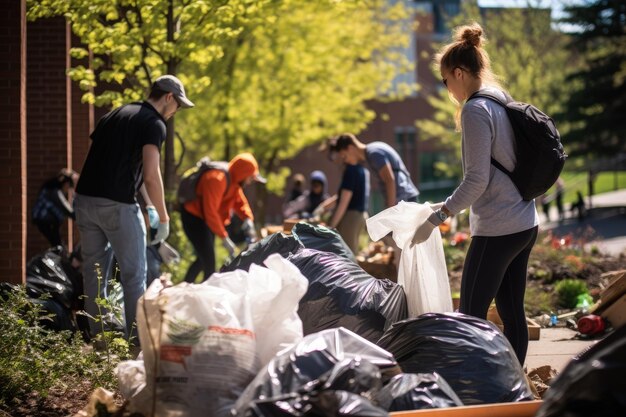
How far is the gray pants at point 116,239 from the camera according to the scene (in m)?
6.56

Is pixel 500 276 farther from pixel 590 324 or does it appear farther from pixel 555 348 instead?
pixel 590 324

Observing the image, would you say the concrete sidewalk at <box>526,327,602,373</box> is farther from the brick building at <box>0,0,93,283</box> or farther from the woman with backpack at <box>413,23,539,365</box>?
the brick building at <box>0,0,93,283</box>

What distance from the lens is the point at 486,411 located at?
3.81 metres

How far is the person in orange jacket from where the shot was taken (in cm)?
891

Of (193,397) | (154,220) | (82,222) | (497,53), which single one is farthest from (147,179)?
(497,53)

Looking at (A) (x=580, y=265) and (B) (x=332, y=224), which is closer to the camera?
(B) (x=332, y=224)

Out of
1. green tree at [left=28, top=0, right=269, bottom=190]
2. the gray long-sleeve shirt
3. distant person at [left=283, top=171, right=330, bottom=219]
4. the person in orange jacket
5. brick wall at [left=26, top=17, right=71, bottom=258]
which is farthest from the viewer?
distant person at [left=283, top=171, right=330, bottom=219]

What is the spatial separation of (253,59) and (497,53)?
22.9 metres

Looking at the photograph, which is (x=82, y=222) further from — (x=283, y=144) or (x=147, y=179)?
(x=283, y=144)

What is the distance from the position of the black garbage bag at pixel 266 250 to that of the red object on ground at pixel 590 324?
2.82 meters

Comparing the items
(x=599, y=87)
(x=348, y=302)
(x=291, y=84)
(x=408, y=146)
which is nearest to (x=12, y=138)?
(x=348, y=302)

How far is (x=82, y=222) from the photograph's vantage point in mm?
6703

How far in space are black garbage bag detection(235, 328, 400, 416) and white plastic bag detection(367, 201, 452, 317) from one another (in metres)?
1.22

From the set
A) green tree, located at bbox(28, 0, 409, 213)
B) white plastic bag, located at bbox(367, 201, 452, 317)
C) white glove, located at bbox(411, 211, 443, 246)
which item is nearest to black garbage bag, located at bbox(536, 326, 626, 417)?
white glove, located at bbox(411, 211, 443, 246)
